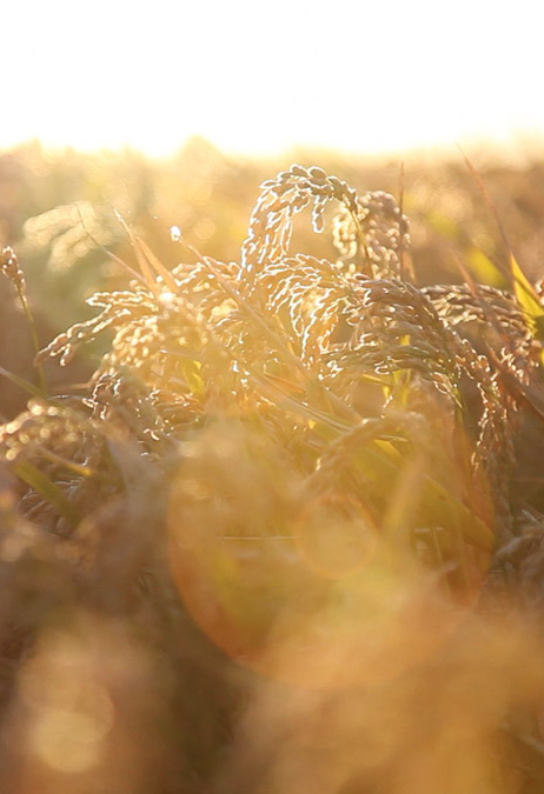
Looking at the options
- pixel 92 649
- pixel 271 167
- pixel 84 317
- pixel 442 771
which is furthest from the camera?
pixel 271 167

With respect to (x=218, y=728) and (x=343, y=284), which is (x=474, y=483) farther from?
(x=218, y=728)

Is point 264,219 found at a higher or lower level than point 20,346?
higher

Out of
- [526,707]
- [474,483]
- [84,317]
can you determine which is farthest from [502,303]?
[84,317]

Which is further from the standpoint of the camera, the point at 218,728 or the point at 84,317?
the point at 84,317

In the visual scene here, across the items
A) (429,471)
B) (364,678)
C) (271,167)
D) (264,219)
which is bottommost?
(271,167)

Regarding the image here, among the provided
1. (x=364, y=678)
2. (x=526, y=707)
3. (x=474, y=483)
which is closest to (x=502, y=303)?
(x=474, y=483)

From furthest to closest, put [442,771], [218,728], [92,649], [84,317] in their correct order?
[84,317], [218,728], [92,649], [442,771]
